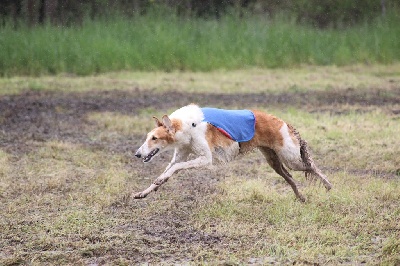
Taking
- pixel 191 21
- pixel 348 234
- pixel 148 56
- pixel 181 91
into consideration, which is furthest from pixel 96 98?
pixel 348 234

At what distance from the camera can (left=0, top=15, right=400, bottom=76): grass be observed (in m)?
17.8

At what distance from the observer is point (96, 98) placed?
47.3 ft

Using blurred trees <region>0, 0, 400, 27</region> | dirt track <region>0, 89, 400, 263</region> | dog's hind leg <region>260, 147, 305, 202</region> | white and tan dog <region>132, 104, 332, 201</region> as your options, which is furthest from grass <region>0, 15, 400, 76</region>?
white and tan dog <region>132, 104, 332, 201</region>

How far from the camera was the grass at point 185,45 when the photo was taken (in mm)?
17797

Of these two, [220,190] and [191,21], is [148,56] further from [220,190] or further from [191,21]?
[220,190]

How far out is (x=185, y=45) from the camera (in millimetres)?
18594

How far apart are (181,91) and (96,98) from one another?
173 cm

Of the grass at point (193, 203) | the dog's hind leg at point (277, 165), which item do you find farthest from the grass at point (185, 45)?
the dog's hind leg at point (277, 165)

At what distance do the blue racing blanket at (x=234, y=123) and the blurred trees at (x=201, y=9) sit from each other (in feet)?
43.2

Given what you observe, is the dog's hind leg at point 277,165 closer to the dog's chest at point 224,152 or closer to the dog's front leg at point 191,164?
the dog's chest at point 224,152

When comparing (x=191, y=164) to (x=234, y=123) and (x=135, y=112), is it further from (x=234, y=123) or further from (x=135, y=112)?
(x=135, y=112)

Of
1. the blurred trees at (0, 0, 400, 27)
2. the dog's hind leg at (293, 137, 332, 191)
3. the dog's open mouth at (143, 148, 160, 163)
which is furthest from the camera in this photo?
the blurred trees at (0, 0, 400, 27)

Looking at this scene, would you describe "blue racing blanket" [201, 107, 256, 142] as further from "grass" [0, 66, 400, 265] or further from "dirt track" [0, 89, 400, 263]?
"dirt track" [0, 89, 400, 263]

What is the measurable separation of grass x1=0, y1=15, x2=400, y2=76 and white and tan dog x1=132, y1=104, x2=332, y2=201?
1118 cm
